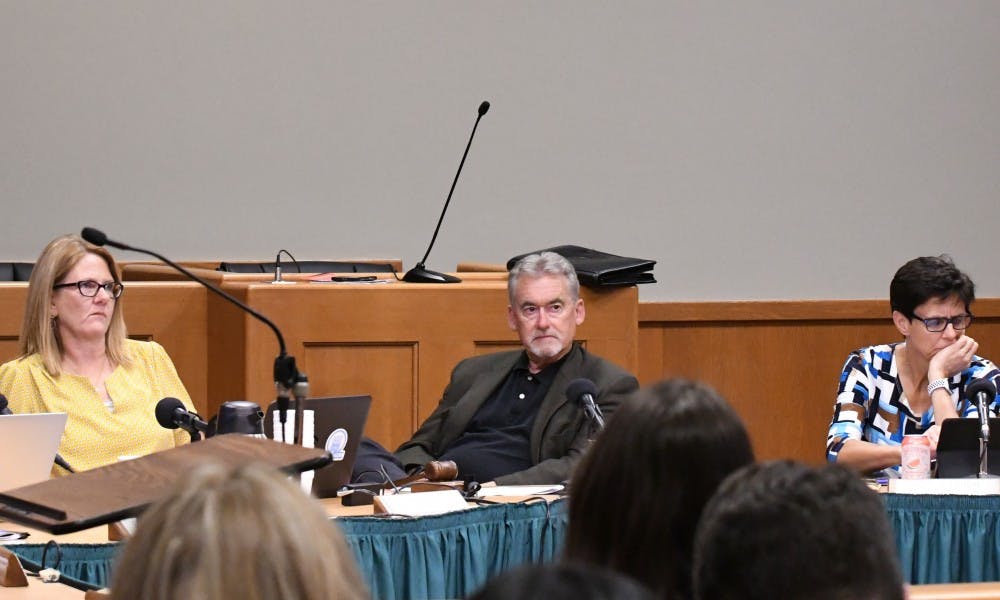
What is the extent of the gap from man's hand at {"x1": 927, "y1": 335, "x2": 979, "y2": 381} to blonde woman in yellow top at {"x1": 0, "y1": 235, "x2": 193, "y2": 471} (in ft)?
7.51

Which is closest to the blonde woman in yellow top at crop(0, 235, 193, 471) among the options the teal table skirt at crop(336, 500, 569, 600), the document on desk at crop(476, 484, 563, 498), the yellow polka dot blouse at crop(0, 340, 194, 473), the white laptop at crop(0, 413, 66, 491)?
the yellow polka dot blouse at crop(0, 340, 194, 473)

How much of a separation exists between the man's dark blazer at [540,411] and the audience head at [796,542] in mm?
2526

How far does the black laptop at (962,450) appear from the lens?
3820 mm

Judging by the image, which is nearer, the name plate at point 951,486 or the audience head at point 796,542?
the audience head at point 796,542

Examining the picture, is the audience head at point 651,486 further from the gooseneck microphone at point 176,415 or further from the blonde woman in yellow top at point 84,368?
the blonde woman in yellow top at point 84,368

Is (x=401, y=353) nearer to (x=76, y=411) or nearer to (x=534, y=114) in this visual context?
(x=76, y=411)

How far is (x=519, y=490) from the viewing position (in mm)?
3865

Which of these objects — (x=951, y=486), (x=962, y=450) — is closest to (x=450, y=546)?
(x=951, y=486)

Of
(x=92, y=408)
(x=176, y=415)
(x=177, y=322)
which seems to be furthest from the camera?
(x=177, y=322)

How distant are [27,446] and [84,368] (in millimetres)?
1132

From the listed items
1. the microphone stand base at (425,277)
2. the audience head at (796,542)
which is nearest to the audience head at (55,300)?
the microphone stand base at (425,277)

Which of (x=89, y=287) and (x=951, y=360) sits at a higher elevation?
(x=89, y=287)

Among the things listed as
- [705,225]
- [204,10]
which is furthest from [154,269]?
[705,225]

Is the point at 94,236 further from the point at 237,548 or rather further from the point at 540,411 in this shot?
the point at 540,411
